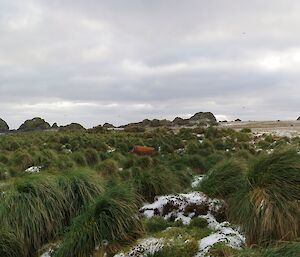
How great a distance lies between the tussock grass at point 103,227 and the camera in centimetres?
636

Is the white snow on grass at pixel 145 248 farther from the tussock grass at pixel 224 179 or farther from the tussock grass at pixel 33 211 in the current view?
the tussock grass at pixel 224 179

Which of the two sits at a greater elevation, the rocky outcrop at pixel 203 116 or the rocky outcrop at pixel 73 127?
the rocky outcrop at pixel 203 116

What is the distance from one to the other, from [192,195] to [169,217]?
2.35ft

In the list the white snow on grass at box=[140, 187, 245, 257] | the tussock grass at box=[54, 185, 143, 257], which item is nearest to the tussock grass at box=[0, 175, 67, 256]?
the tussock grass at box=[54, 185, 143, 257]

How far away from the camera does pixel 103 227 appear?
6469 millimetres

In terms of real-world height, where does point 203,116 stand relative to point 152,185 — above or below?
above

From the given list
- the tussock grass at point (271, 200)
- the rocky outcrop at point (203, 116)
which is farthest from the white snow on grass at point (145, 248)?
the rocky outcrop at point (203, 116)

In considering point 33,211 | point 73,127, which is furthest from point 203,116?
point 33,211

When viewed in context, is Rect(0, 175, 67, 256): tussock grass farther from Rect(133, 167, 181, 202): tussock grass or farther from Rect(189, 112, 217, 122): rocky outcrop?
Rect(189, 112, 217, 122): rocky outcrop

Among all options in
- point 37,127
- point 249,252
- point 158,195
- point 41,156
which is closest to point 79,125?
point 37,127

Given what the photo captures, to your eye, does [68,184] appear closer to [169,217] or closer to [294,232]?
[169,217]

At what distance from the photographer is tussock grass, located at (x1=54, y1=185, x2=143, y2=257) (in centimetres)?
636

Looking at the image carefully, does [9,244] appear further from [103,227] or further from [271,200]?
[271,200]

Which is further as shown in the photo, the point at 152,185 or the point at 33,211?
the point at 152,185
